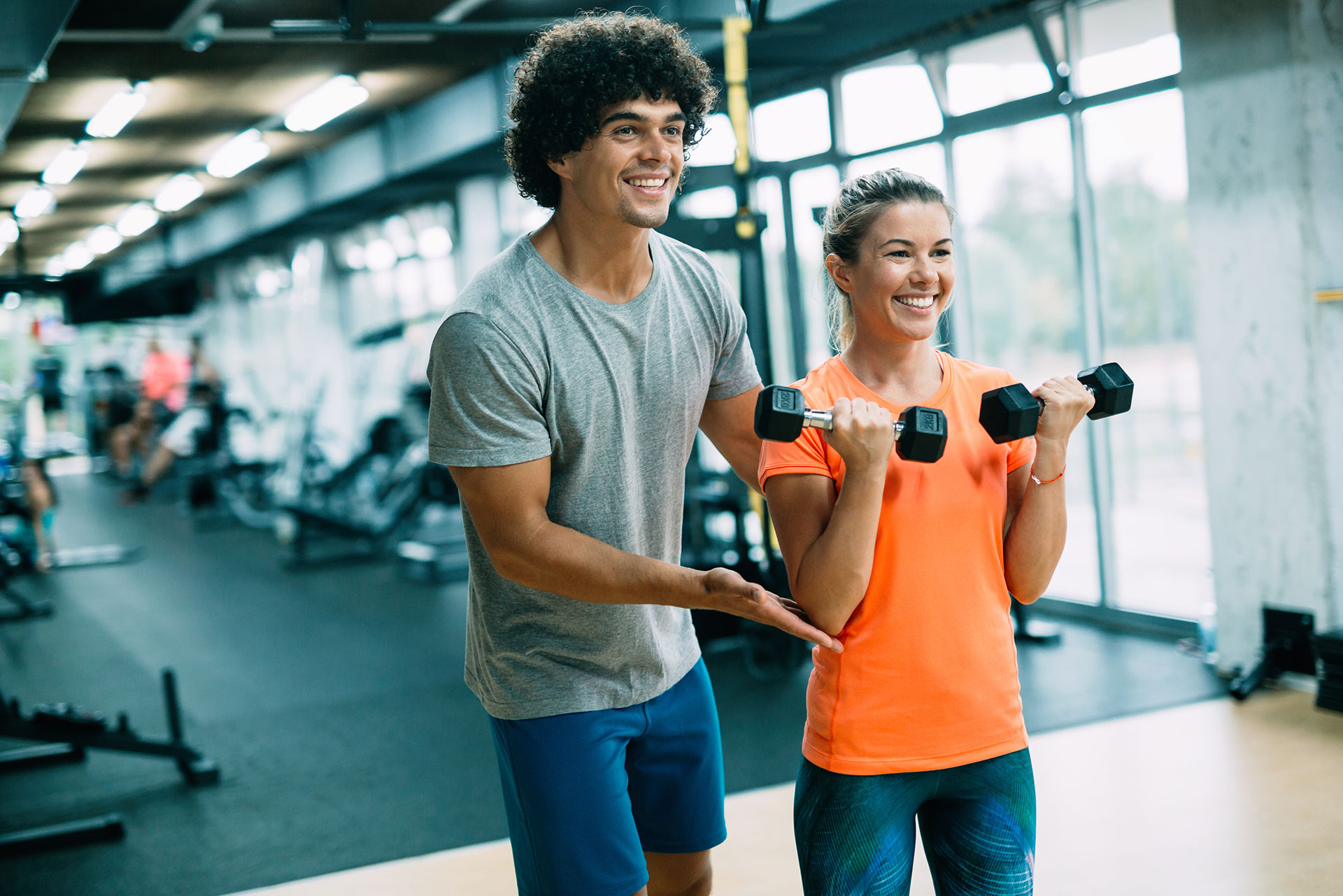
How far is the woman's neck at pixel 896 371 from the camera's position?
4.38 ft

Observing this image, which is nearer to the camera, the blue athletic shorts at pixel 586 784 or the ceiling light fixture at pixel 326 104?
the blue athletic shorts at pixel 586 784

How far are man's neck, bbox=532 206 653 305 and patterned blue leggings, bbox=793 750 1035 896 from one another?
0.64 metres

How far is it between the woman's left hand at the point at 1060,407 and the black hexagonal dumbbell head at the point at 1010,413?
0.5 inches

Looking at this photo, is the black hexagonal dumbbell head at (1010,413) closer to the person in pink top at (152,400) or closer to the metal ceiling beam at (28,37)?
the metal ceiling beam at (28,37)

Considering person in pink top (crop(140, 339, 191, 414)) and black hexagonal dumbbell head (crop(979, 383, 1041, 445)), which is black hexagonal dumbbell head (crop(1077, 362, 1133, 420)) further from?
person in pink top (crop(140, 339, 191, 414))

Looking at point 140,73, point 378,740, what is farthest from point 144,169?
point 378,740

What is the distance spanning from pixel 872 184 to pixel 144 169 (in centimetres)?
912

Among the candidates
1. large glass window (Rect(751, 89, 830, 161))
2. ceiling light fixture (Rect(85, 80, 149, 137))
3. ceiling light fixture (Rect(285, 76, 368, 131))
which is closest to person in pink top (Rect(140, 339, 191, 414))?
ceiling light fixture (Rect(85, 80, 149, 137))

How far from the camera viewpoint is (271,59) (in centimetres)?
595

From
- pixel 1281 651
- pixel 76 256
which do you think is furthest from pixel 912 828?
pixel 76 256

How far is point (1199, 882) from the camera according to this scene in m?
2.46

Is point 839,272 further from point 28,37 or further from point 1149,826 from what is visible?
point 28,37

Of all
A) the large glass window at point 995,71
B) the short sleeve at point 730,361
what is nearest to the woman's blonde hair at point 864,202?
the short sleeve at point 730,361

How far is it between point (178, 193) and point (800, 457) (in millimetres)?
10524
